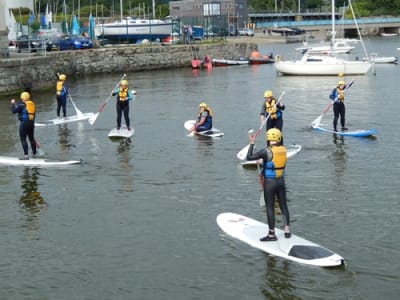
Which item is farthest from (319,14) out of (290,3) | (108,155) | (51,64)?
(108,155)

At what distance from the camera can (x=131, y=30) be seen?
65812 mm

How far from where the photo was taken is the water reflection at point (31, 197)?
1393 cm

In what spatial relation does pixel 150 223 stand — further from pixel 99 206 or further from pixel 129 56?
pixel 129 56

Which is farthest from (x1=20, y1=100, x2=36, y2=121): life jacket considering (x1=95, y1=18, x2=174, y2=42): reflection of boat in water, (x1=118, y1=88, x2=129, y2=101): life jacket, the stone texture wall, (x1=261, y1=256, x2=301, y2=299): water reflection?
(x1=95, y1=18, x2=174, y2=42): reflection of boat in water

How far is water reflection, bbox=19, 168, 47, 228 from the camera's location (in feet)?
45.7

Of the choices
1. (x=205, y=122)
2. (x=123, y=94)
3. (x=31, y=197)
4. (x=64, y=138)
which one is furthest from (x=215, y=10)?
(x=31, y=197)

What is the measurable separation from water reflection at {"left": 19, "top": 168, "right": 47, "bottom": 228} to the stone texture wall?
62.7 feet

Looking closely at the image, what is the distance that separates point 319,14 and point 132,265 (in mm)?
147637

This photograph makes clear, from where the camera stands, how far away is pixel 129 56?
54312 mm

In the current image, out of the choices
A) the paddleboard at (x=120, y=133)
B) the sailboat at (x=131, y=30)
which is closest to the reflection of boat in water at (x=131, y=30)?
the sailboat at (x=131, y=30)

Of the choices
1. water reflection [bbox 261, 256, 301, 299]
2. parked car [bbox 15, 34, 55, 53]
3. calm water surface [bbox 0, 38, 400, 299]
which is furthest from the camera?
parked car [bbox 15, 34, 55, 53]

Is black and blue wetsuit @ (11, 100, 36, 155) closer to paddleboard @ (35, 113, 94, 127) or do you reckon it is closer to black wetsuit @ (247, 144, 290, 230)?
paddleboard @ (35, 113, 94, 127)

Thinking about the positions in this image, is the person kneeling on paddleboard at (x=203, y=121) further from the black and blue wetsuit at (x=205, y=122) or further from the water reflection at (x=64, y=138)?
the water reflection at (x=64, y=138)

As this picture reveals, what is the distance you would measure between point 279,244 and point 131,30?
56743 mm
